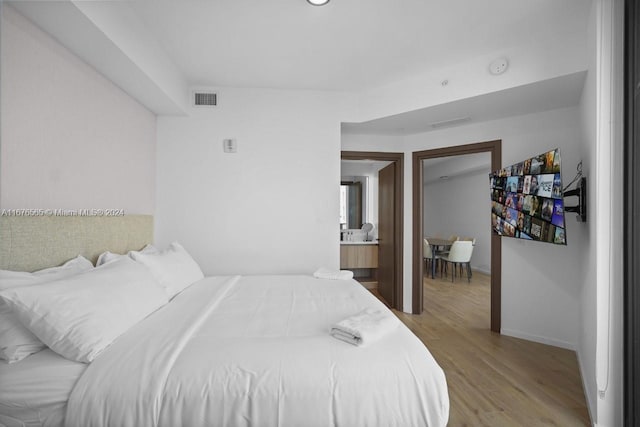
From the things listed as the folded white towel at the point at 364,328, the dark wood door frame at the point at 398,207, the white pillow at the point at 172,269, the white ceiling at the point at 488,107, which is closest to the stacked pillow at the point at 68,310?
the white pillow at the point at 172,269

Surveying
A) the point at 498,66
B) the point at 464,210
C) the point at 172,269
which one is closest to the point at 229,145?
the point at 172,269

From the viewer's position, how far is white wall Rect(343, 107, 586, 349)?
9.14 feet

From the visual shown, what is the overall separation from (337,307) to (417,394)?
2.58ft

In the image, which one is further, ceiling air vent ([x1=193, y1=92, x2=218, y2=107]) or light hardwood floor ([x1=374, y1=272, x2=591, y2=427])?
ceiling air vent ([x1=193, y1=92, x2=218, y2=107])

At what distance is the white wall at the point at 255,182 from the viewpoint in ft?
10.3

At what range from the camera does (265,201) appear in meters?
3.23

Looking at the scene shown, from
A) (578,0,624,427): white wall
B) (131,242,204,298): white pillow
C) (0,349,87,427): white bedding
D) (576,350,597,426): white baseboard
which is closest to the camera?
(0,349,87,427): white bedding

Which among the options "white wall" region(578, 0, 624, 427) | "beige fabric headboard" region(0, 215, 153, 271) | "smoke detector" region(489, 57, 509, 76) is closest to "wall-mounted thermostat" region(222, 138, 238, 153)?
"beige fabric headboard" region(0, 215, 153, 271)

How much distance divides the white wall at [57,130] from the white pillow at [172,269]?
55 centimetres

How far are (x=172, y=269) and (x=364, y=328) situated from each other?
1.60 metres

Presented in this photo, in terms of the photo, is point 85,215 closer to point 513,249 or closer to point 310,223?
point 310,223

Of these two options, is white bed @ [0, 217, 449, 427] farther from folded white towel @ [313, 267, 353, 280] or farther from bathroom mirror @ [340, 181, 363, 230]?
bathroom mirror @ [340, 181, 363, 230]

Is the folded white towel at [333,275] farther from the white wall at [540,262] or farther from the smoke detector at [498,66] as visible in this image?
the smoke detector at [498,66]

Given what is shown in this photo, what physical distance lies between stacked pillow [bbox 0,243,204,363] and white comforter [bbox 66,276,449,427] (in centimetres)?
9
